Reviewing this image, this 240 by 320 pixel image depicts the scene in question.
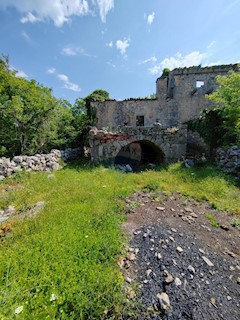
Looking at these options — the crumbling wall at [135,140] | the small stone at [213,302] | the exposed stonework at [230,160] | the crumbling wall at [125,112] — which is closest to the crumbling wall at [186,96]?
the crumbling wall at [125,112]

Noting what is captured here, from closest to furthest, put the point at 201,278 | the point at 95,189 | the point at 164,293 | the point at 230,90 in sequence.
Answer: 1. the point at 164,293
2. the point at 201,278
3. the point at 95,189
4. the point at 230,90

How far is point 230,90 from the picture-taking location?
7.52m

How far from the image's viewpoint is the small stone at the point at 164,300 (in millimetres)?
1844

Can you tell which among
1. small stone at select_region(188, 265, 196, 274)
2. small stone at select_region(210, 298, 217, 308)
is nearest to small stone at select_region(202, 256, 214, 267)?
small stone at select_region(188, 265, 196, 274)

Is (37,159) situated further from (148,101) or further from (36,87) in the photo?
(148,101)

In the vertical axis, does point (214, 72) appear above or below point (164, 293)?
above

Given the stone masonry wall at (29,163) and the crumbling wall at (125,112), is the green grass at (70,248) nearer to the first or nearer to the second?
the stone masonry wall at (29,163)

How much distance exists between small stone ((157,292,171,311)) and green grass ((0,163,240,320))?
474 mm

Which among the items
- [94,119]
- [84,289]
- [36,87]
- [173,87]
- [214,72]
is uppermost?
[214,72]

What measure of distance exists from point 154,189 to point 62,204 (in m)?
2.95

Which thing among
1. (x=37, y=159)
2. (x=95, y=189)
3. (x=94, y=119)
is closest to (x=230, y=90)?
(x=95, y=189)

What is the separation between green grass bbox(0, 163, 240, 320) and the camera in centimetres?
174

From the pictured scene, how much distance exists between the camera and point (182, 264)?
96.1 inches

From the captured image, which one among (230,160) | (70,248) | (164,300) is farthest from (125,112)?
(164,300)
